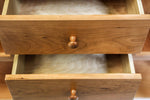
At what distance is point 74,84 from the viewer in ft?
1.95

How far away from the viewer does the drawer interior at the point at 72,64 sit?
0.77 m

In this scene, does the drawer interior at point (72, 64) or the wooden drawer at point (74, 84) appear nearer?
the wooden drawer at point (74, 84)

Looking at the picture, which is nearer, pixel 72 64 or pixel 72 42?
pixel 72 42

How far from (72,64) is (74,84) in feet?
0.66

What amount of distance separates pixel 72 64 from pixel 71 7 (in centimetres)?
25

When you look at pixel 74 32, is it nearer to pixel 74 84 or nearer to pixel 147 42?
pixel 74 84

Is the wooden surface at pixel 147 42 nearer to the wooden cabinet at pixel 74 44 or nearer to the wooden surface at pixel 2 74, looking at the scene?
the wooden cabinet at pixel 74 44

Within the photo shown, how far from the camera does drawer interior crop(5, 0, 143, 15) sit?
84 centimetres

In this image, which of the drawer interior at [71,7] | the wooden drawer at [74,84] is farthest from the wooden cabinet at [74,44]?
the drawer interior at [71,7]

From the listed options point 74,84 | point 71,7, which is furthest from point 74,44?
point 71,7

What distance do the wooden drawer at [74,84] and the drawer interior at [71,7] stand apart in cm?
22

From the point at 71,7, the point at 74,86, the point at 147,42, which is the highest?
the point at 71,7

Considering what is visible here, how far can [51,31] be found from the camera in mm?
588

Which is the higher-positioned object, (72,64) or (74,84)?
(72,64)
